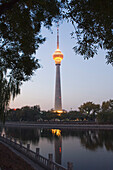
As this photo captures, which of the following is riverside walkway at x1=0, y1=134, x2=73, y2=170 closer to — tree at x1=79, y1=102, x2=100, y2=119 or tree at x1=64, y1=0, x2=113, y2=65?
tree at x1=64, y1=0, x2=113, y2=65

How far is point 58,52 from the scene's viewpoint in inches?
5714

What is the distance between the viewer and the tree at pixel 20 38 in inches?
401

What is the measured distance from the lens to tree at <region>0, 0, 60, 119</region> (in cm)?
1020

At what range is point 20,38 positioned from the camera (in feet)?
42.0

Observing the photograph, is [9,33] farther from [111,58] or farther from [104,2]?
[104,2]

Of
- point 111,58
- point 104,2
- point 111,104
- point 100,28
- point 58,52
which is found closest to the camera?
point 104,2

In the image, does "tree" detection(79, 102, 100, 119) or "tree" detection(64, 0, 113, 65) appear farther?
A: "tree" detection(79, 102, 100, 119)

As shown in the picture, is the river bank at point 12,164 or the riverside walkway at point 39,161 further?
the riverside walkway at point 39,161

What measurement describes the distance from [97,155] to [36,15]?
21457 millimetres

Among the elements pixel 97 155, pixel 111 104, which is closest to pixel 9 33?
pixel 97 155

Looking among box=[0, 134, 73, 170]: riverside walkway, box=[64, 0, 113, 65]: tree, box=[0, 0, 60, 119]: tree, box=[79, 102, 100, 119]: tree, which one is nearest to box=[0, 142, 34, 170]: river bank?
box=[0, 134, 73, 170]: riverside walkway

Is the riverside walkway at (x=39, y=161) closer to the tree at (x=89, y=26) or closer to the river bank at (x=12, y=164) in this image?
the river bank at (x=12, y=164)

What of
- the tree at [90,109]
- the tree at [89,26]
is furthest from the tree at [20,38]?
the tree at [90,109]

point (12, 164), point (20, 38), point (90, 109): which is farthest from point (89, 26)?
point (90, 109)
